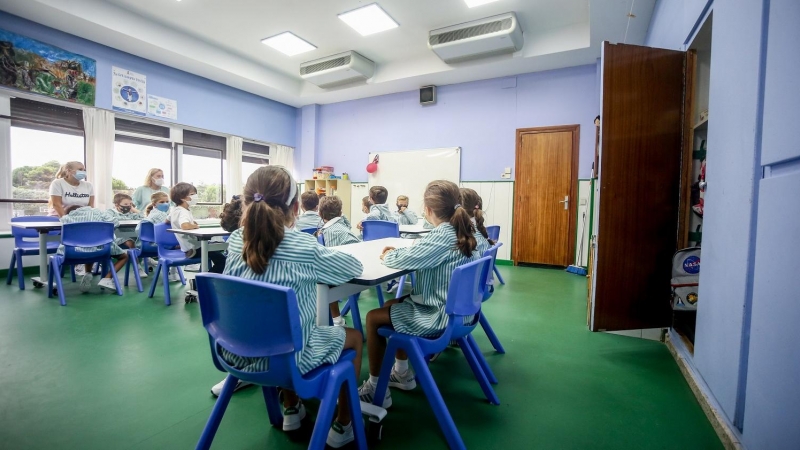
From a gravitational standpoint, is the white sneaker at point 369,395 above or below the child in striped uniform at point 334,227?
below

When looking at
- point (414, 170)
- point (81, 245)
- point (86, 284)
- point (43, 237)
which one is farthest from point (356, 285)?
point (414, 170)

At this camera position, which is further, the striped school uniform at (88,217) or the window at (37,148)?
the window at (37,148)

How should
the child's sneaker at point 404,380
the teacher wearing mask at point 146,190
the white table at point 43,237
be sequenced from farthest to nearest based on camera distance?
the teacher wearing mask at point 146,190 → the white table at point 43,237 → the child's sneaker at point 404,380

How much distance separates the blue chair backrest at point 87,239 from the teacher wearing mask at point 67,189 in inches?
35.6

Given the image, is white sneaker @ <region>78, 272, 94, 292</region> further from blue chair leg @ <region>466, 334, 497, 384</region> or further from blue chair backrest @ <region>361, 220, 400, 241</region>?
blue chair leg @ <region>466, 334, 497, 384</region>

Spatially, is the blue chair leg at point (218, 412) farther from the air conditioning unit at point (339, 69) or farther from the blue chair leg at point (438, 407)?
the air conditioning unit at point (339, 69)

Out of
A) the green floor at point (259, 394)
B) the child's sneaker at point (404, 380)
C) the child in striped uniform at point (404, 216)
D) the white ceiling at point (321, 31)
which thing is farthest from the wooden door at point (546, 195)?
the child's sneaker at point (404, 380)

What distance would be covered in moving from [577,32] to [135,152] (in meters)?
6.47

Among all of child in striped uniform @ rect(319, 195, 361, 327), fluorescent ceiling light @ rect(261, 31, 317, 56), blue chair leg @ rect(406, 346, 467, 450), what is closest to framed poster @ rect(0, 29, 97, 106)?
fluorescent ceiling light @ rect(261, 31, 317, 56)

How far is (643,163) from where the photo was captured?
237 centimetres

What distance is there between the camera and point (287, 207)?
4.17 ft

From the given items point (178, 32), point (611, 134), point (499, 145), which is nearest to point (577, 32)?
point (499, 145)

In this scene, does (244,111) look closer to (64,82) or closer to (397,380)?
(64,82)

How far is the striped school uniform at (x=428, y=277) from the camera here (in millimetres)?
1442
